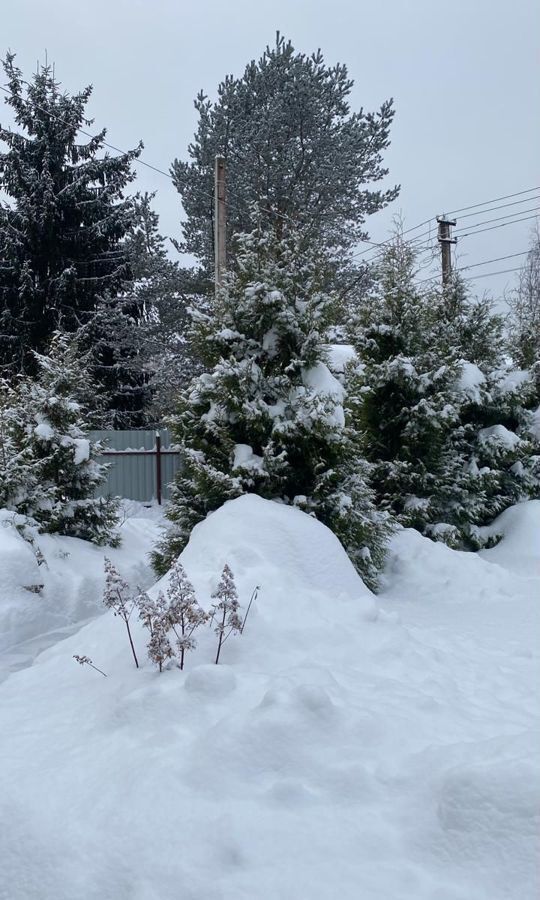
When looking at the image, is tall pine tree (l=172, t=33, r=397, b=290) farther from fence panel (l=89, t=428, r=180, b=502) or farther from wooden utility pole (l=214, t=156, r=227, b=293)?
fence panel (l=89, t=428, r=180, b=502)

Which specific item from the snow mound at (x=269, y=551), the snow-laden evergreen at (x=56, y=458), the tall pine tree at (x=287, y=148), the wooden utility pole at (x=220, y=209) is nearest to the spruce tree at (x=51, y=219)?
the tall pine tree at (x=287, y=148)

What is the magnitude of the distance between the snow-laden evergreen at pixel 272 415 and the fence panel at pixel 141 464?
9271 millimetres

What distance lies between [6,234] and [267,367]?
1313cm

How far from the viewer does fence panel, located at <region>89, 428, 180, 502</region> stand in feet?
50.8

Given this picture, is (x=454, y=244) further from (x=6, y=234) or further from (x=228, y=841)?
(x=228, y=841)

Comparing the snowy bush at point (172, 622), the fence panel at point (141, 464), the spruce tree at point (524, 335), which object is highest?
the spruce tree at point (524, 335)

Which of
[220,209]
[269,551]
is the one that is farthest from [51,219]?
[269,551]

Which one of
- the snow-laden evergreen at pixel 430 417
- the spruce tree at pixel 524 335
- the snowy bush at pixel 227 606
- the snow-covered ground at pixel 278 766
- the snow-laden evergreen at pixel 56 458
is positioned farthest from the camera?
the spruce tree at pixel 524 335

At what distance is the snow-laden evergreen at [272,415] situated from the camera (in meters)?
5.96

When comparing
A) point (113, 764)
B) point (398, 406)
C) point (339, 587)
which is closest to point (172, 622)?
point (113, 764)

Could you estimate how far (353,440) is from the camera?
6316 millimetres

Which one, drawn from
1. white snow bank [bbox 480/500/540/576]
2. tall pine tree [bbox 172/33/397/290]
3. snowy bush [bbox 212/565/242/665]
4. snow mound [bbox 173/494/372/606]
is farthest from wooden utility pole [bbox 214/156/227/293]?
snowy bush [bbox 212/565/242/665]

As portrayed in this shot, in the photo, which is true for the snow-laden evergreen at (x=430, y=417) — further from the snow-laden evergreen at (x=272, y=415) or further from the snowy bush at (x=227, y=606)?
the snowy bush at (x=227, y=606)

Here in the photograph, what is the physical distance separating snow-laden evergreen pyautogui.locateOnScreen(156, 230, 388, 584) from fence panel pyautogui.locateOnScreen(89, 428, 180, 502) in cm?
927
